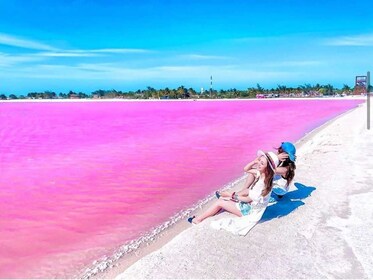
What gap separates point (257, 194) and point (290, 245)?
2.38 feet

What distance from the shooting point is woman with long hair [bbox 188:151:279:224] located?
4641 mm

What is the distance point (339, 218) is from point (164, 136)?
12.0m

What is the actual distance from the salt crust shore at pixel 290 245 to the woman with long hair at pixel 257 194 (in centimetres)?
26

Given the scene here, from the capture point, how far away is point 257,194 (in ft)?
15.5

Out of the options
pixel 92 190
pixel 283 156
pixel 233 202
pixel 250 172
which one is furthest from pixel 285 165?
pixel 92 190

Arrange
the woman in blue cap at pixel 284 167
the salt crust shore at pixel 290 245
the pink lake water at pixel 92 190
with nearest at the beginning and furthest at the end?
the salt crust shore at pixel 290 245 → the pink lake water at pixel 92 190 → the woman in blue cap at pixel 284 167

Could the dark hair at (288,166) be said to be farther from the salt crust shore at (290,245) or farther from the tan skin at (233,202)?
the tan skin at (233,202)

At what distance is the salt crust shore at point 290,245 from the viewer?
3674mm

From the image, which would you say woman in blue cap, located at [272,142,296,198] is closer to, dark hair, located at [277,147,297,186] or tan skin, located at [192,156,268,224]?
dark hair, located at [277,147,297,186]

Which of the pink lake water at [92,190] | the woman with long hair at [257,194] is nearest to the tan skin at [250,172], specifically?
the woman with long hair at [257,194]

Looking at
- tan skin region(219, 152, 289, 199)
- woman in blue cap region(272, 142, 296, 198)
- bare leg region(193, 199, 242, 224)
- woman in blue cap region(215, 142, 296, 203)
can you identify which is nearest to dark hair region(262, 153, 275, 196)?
tan skin region(219, 152, 289, 199)

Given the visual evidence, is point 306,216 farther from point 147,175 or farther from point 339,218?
point 147,175

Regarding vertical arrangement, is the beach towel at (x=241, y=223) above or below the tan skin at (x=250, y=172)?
below

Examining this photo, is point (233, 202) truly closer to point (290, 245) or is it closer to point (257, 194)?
point (257, 194)
